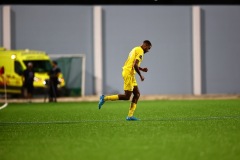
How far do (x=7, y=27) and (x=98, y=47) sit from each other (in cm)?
539

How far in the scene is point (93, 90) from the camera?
3566cm

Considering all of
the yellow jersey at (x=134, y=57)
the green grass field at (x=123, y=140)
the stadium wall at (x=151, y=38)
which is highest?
the stadium wall at (x=151, y=38)

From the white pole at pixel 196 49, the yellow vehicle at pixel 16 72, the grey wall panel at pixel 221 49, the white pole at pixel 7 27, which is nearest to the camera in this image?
the yellow vehicle at pixel 16 72

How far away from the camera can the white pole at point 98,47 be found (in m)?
35.4

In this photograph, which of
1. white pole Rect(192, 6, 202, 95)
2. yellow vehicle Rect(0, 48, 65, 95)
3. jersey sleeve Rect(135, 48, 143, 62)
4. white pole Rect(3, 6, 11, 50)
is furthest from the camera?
white pole Rect(192, 6, 202, 95)

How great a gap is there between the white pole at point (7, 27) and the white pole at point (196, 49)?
10.7 m

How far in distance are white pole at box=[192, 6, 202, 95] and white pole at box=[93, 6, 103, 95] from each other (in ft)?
18.0

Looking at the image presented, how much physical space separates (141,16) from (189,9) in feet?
9.43

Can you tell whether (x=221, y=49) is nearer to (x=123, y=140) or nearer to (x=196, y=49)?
(x=196, y=49)

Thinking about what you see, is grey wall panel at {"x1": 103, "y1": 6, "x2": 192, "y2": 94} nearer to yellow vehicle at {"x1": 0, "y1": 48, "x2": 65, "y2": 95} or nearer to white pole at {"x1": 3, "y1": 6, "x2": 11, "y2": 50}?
yellow vehicle at {"x1": 0, "y1": 48, "x2": 65, "y2": 95}

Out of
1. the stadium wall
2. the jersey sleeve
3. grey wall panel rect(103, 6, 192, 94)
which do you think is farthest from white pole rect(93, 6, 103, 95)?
the jersey sleeve

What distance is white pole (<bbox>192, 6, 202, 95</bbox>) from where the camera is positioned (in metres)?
35.3

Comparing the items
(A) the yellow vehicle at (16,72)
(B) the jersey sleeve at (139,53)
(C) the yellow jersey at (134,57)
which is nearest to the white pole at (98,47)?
(A) the yellow vehicle at (16,72)

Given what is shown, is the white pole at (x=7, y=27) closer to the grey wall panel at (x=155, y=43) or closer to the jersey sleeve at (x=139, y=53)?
the grey wall panel at (x=155, y=43)
